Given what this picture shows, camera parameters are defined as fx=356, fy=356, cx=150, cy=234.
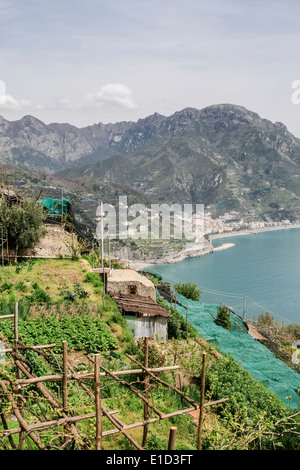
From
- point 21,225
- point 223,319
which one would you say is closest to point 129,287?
point 21,225

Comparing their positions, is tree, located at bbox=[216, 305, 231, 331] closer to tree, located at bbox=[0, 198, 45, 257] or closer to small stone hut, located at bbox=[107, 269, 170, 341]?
small stone hut, located at bbox=[107, 269, 170, 341]

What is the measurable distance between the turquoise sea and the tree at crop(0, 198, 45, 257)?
2263 centimetres

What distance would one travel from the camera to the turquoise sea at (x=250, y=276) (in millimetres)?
43312

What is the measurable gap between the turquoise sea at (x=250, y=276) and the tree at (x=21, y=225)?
22630 mm

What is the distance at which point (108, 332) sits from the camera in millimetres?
7645

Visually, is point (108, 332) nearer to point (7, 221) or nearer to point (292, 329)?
point (7, 221)

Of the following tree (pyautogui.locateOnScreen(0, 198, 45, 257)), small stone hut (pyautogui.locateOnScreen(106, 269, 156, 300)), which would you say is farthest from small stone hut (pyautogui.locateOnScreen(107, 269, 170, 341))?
tree (pyautogui.locateOnScreen(0, 198, 45, 257))

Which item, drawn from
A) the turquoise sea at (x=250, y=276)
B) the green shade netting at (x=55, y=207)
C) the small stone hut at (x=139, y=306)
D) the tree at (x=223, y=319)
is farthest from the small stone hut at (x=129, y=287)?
the turquoise sea at (x=250, y=276)

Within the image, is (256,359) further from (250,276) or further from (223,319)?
(250,276)

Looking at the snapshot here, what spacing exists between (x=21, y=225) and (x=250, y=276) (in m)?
51.7

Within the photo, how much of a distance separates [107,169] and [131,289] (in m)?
169

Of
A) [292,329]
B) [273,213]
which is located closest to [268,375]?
[292,329]

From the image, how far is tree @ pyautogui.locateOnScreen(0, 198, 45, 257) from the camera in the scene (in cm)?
1127
